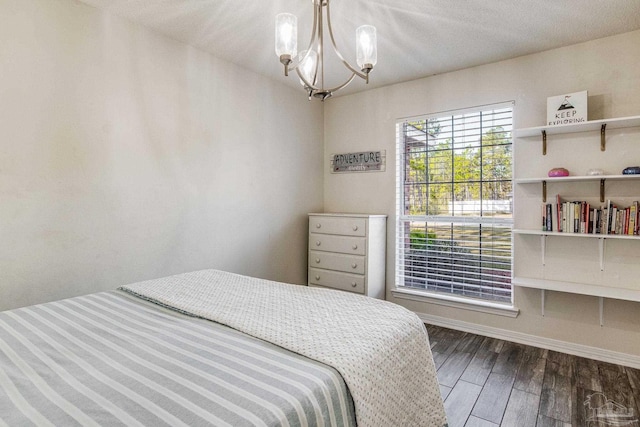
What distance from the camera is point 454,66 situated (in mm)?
2996

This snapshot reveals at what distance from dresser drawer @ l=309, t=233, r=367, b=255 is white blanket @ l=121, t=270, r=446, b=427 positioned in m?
1.48

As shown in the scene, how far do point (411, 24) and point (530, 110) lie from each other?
1290 millimetres

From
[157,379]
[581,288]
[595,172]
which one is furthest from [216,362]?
[595,172]

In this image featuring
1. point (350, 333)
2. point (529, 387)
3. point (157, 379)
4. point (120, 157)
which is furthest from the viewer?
point (120, 157)

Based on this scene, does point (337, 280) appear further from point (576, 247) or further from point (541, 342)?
point (576, 247)

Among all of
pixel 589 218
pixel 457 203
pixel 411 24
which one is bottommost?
pixel 589 218

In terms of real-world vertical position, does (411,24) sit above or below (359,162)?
above

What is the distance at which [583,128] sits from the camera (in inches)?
98.3

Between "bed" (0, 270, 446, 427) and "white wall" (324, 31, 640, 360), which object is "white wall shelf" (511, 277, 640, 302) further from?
"bed" (0, 270, 446, 427)

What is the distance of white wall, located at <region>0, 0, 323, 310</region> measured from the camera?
187 cm

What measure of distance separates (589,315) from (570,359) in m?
0.37

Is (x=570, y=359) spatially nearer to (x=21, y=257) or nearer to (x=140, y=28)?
(x=21, y=257)

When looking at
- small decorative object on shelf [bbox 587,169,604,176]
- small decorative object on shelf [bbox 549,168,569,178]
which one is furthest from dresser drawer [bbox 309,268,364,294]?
small decorative object on shelf [bbox 587,169,604,176]

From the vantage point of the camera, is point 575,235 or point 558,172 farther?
point 558,172
